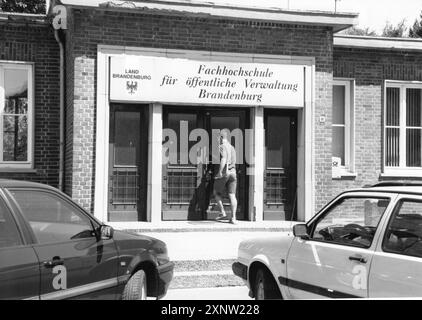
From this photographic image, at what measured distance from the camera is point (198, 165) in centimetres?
1213

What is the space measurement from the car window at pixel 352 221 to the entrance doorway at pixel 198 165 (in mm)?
6837

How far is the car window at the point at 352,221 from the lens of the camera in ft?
14.9

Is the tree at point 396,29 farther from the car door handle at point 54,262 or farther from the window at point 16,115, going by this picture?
the car door handle at point 54,262

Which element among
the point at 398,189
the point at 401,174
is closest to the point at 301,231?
the point at 398,189

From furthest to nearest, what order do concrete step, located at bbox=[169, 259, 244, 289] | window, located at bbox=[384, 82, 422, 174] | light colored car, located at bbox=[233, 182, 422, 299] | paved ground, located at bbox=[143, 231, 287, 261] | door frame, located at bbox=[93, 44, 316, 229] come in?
window, located at bbox=[384, 82, 422, 174]
door frame, located at bbox=[93, 44, 316, 229]
paved ground, located at bbox=[143, 231, 287, 261]
concrete step, located at bbox=[169, 259, 244, 289]
light colored car, located at bbox=[233, 182, 422, 299]

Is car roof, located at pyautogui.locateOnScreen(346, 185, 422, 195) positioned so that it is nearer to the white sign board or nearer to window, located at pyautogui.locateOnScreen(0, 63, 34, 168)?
the white sign board

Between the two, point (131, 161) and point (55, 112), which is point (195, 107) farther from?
point (55, 112)

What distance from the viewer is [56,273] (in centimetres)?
439

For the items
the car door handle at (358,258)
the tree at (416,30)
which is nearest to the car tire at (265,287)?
the car door handle at (358,258)

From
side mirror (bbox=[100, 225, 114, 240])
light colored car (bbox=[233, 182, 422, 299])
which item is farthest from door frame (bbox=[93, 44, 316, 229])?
light colored car (bbox=[233, 182, 422, 299])

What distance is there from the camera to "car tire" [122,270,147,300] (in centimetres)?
521

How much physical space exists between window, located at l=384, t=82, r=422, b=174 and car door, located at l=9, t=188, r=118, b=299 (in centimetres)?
1044

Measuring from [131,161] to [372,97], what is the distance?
6254 millimetres
